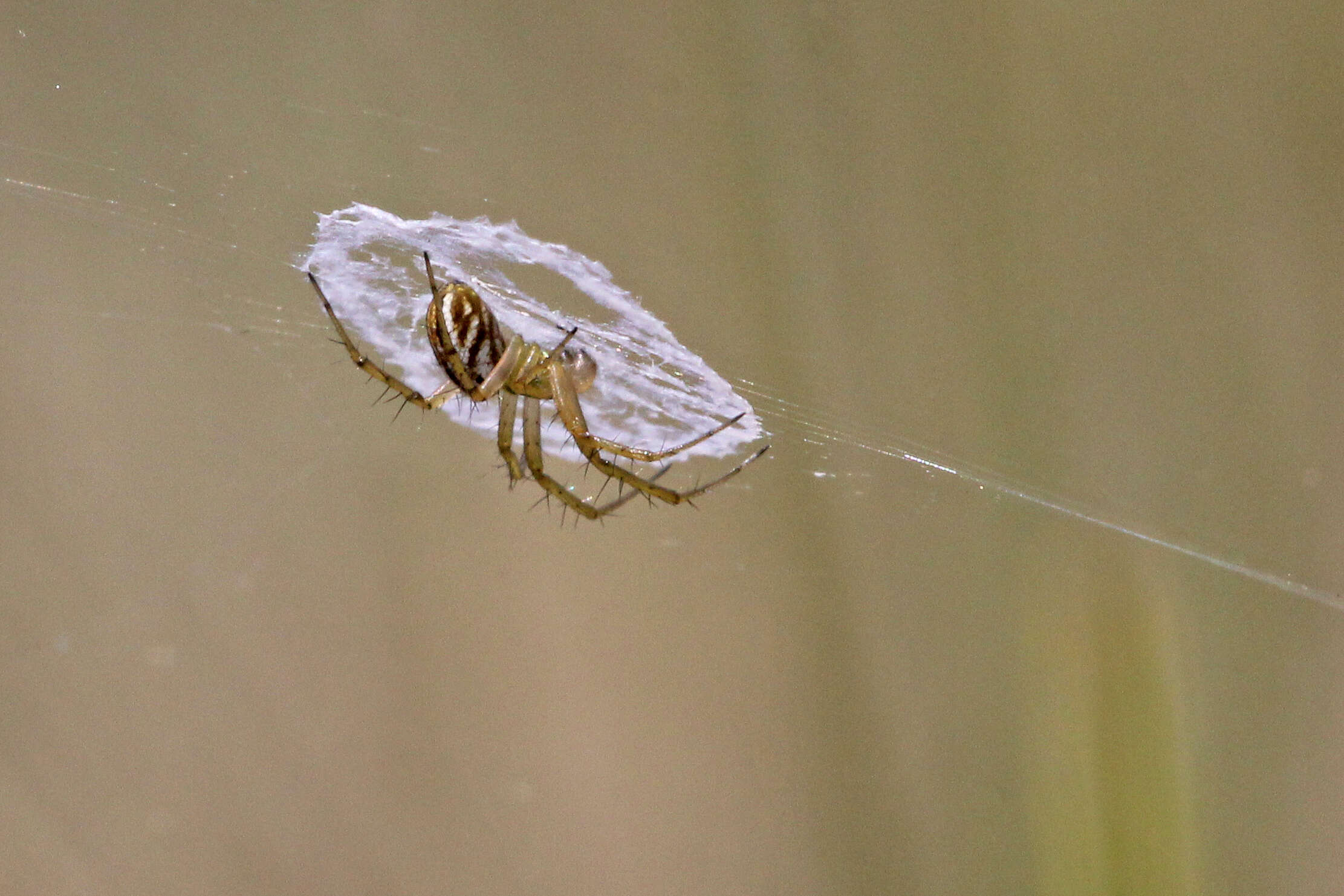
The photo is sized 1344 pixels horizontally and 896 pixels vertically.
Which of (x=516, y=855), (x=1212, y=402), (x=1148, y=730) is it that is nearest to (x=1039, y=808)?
(x=1148, y=730)

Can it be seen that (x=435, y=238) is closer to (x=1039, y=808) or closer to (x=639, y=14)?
(x=639, y=14)

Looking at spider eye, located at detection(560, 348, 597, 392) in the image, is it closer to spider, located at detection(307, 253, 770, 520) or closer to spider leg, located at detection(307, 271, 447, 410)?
spider, located at detection(307, 253, 770, 520)

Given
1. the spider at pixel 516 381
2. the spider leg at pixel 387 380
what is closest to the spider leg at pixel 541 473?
the spider at pixel 516 381

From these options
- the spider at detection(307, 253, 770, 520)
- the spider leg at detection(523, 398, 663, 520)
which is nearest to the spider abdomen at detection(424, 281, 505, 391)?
the spider at detection(307, 253, 770, 520)

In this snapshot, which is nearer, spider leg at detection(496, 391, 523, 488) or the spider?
the spider

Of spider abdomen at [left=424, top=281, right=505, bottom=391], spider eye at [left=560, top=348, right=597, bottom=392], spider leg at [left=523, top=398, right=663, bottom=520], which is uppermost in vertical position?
spider abdomen at [left=424, top=281, right=505, bottom=391]

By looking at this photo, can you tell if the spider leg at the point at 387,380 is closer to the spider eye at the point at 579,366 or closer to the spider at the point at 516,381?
the spider at the point at 516,381

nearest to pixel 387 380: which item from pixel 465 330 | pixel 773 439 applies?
pixel 465 330
